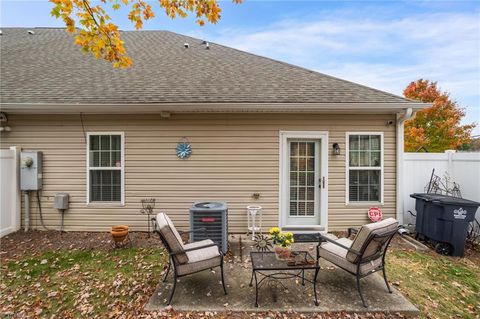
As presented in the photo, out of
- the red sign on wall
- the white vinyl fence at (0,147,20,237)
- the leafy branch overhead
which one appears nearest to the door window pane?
the red sign on wall

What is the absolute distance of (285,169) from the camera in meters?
5.42

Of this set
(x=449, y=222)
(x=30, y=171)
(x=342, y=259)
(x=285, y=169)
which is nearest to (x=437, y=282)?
(x=449, y=222)

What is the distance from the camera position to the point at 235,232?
542cm

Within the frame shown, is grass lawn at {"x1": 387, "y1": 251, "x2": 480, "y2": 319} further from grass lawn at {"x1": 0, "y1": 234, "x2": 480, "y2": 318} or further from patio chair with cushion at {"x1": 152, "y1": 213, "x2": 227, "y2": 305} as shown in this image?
patio chair with cushion at {"x1": 152, "y1": 213, "x2": 227, "y2": 305}

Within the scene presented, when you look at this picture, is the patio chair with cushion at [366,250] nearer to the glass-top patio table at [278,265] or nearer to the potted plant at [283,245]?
the glass-top patio table at [278,265]

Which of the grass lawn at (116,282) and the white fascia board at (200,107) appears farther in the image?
the white fascia board at (200,107)

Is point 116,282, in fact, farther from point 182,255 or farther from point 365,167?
point 365,167

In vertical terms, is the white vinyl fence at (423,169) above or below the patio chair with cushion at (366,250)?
above

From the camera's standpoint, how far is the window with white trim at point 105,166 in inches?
214

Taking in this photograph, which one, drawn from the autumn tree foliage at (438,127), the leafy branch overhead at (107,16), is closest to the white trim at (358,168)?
the leafy branch overhead at (107,16)

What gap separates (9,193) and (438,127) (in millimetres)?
19548

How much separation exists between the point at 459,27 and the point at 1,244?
44.9ft

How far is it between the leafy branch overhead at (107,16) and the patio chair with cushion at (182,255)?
8.85 ft

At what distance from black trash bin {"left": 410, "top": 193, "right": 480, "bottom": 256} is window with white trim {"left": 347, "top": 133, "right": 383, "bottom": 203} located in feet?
3.33
